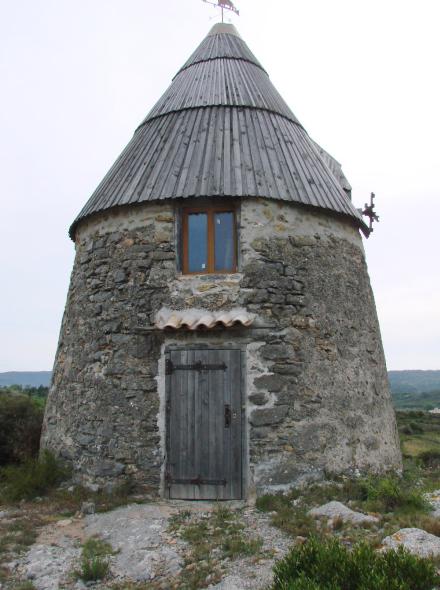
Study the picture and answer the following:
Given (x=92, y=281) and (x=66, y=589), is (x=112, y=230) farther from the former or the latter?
(x=66, y=589)

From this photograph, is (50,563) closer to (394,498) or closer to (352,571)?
(352,571)

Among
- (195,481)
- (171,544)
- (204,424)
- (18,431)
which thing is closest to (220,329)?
(204,424)

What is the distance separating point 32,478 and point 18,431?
7.16 ft

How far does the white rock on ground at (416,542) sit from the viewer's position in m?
5.01

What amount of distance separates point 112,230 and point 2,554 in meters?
4.79

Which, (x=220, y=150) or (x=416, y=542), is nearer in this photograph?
(x=416, y=542)

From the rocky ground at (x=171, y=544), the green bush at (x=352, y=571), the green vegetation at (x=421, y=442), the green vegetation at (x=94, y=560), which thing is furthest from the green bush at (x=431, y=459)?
the green vegetation at (x=94, y=560)

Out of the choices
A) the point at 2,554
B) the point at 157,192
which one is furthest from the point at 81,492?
the point at 157,192

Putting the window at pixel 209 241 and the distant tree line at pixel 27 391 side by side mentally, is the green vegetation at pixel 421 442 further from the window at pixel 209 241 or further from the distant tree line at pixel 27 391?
the distant tree line at pixel 27 391

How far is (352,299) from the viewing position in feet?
29.1

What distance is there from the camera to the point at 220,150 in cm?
887

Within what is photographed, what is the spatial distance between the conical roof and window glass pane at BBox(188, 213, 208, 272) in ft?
1.43

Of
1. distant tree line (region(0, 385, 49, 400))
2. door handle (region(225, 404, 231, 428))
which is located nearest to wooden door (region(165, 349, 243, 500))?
door handle (region(225, 404, 231, 428))

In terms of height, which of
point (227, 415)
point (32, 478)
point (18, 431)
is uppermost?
point (227, 415)
